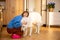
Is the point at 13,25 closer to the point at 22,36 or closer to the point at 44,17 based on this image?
the point at 22,36

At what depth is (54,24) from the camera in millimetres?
6949

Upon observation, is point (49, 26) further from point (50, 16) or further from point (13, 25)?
point (13, 25)

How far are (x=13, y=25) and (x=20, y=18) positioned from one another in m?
0.27

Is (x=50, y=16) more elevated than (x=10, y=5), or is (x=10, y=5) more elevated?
(x=10, y=5)

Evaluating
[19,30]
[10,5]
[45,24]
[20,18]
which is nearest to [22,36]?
[19,30]

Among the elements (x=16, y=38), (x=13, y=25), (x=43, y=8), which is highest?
(x=43, y=8)

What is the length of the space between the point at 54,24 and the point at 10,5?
2.01 metres

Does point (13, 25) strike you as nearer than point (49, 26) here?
Yes

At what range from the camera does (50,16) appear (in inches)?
273

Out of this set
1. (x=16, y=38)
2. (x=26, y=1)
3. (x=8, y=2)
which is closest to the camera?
(x=16, y=38)

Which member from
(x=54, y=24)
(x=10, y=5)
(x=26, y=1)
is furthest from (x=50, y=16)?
(x=10, y=5)

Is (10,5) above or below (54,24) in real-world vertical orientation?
above

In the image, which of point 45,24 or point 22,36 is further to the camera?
point 45,24

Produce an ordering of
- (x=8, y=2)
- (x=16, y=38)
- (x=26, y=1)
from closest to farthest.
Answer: (x=16, y=38) < (x=8, y=2) < (x=26, y=1)
